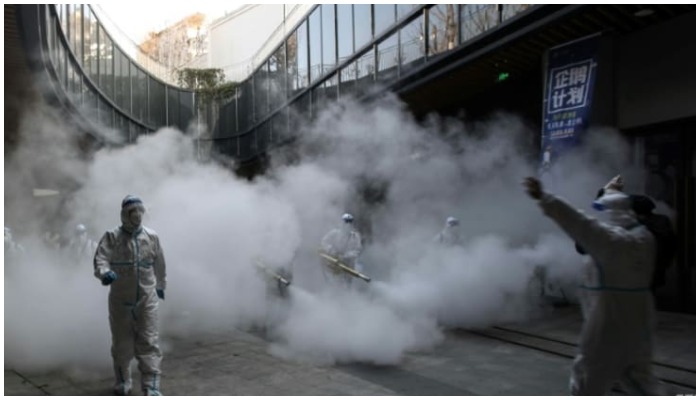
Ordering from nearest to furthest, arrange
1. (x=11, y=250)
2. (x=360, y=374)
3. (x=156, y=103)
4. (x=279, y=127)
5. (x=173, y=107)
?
(x=360, y=374)
(x=11, y=250)
(x=279, y=127)
(x=156, y=103)
(x=173, y=107)

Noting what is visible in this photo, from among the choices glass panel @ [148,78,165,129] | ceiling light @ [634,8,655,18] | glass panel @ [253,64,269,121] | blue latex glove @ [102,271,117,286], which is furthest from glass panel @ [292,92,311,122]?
blue latex glove @ [102,271,117,286]

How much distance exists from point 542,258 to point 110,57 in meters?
11.0

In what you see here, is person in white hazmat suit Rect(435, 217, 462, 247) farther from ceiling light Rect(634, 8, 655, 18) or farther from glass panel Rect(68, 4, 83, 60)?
glass panel Rect(68, 4, 83, 60)

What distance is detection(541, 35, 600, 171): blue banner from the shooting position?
23.0ft

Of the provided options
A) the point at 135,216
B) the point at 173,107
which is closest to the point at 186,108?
the point at 173,107

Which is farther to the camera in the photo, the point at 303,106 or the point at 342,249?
the point at 303,106

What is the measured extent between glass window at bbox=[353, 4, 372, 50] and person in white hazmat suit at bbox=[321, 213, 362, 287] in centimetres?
351

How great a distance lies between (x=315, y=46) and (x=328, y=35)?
977 millimetres

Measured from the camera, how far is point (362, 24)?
35.4 ft

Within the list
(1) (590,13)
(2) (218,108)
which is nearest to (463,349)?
(1) (590,13)

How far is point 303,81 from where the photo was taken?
46.7 ft

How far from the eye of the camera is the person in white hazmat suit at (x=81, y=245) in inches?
341

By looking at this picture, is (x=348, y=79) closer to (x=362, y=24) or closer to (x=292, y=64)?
(x=362, y=24)

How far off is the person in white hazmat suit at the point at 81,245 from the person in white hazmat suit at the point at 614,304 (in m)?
7.21
